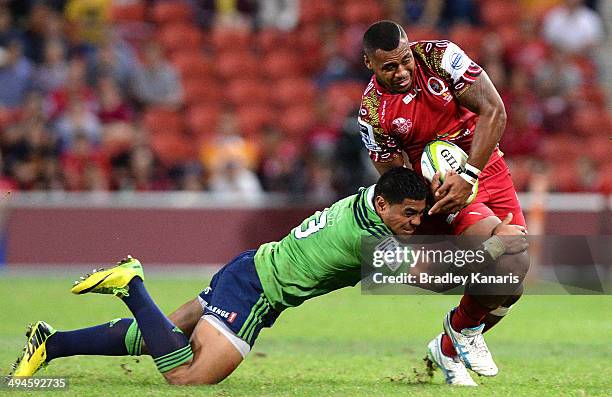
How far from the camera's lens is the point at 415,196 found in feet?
21.9

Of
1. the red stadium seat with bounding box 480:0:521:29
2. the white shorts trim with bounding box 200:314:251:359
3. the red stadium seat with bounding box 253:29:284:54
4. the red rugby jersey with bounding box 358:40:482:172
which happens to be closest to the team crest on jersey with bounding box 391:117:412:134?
the red rugby jersey with bounding box 358:40:482:172

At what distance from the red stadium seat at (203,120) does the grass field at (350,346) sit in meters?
3.08

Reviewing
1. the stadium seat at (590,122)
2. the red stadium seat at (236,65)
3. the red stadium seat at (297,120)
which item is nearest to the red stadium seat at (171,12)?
the red stadium seat at (236,65)

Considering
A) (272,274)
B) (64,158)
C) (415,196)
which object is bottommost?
(64,158)

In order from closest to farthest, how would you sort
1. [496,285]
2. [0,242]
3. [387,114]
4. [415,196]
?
[415,196] → [496,285] → [387,114] → [0,242]

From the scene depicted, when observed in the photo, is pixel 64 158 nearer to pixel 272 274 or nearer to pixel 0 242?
pixel 0 242

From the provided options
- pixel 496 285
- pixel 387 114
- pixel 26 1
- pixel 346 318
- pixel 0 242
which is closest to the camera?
pixel 496 285

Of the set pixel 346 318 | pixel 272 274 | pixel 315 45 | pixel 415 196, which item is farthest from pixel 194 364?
pixel 315 45

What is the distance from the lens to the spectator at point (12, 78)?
16.9m

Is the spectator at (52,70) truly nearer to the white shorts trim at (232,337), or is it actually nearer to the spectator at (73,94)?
the spectator at (73,94)

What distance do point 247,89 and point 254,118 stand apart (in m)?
0.59

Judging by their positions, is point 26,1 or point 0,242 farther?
point 26,1

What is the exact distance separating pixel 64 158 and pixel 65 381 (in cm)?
915

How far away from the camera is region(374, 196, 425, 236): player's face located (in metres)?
6.66
